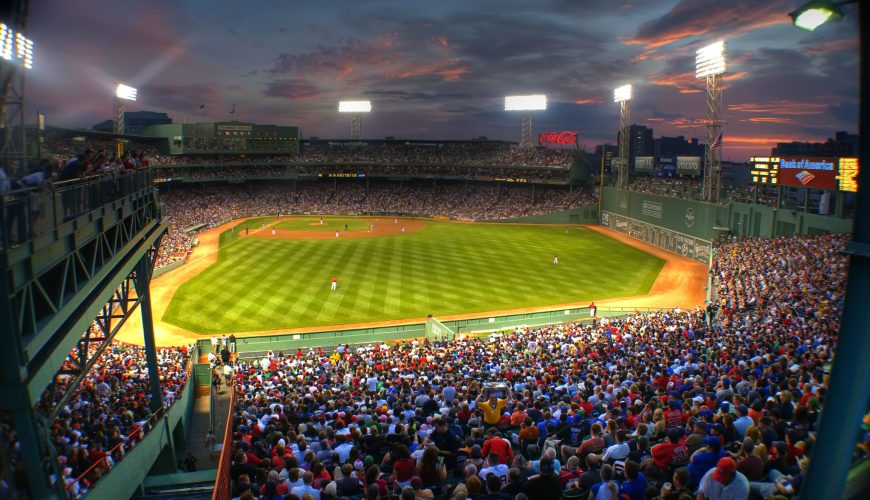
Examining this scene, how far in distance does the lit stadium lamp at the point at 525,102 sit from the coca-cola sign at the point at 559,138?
632cm

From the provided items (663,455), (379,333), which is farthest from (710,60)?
(663,455)

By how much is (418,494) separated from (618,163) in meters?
68.5

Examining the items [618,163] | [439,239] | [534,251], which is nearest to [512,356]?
[534,251]

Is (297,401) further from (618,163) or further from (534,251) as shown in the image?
(618,163)

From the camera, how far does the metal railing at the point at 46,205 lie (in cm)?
624

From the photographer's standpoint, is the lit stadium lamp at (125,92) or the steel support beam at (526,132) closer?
the lit stadium lamp at (125,92)

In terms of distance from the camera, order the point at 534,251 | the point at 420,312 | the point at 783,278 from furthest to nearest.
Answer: the point at 534,251, the point at 420,312, the point at 783,278

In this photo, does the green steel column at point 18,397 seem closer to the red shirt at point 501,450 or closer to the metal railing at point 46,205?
the metal railing at point 46,205

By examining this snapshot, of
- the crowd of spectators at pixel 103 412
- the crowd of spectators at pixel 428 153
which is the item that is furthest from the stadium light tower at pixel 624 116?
the crowd of spectators at pixel 103 412

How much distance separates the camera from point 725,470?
5.67 meters

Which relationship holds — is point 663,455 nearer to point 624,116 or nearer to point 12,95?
point 12,95

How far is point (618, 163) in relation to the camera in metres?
69.4

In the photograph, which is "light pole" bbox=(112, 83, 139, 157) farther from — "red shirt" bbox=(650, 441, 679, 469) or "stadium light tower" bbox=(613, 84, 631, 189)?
"red shirt" bbox=(650, 441, 679, 469)

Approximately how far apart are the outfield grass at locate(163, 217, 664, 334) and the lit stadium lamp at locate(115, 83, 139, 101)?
20197 millimetres
